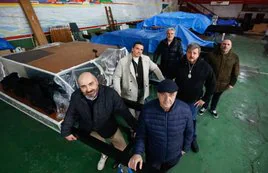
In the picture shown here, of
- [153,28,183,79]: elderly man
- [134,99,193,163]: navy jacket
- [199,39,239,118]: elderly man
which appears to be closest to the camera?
[134,99,193,163]: navy jacket

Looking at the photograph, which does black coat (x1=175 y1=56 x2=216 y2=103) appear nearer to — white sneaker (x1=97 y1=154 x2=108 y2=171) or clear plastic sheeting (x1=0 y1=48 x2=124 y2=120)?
clear plastic sheeting (x1=0 y1=48 x2=124 y2=120)

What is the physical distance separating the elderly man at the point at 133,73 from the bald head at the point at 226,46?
99 centimetres

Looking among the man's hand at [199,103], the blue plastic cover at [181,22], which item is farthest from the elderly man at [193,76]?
the blue plastic cover at [181,22]

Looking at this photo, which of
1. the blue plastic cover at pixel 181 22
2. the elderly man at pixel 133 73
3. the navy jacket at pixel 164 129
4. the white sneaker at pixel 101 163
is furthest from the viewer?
the blue plastic cover at pixel 181 22

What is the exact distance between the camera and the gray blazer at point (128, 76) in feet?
6.58

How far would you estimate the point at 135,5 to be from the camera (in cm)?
959

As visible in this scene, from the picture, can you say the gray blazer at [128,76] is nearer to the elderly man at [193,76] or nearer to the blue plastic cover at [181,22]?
the elderly man at [193,76]

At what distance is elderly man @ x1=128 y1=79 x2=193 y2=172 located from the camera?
107 centimetres

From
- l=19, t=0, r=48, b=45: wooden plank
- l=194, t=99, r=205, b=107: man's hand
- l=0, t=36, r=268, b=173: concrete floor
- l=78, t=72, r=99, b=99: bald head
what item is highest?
l=19, t=0, r=48, b=45: wooden plank

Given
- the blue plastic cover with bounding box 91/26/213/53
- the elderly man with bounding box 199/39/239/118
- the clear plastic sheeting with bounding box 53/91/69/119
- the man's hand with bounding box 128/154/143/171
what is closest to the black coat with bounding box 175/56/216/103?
the elderly man with bounding box 199/39/239/118

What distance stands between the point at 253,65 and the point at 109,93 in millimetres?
5632

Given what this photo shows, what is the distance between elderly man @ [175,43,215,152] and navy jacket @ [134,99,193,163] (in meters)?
0.70

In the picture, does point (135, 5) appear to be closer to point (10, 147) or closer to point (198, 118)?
point (198, 118)

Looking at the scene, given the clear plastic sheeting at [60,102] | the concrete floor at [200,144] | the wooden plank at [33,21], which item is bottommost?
the concrete floor at [200,144]
